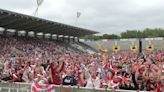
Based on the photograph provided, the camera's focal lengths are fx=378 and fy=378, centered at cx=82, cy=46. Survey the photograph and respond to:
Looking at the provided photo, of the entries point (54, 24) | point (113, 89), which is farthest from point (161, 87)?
point (54, 24)

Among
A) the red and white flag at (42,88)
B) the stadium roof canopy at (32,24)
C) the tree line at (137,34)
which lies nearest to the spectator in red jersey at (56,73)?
the red and white flag at (42,88)

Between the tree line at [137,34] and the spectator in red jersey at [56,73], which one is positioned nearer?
the spectator in red jersey at [56,73]

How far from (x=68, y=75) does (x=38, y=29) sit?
52728mm

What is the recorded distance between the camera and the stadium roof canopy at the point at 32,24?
50431 mm

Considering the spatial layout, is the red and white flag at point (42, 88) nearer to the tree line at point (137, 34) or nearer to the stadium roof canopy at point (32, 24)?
the stadium roof canopy at point (32, 24)

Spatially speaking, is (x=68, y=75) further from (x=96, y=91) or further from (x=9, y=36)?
(x=9, y=36)

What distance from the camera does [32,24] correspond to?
5844cm

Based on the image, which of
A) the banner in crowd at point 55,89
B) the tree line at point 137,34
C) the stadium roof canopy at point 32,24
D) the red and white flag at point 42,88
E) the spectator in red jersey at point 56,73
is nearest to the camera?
the banner in crowd at point 55,89

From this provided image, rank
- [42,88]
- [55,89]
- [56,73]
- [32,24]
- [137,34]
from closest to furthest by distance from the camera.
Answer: [55,89] → [42,88] → [56,73] → [32,24] → [137,34]

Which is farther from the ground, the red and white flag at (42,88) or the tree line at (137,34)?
the tree line at (137,34)

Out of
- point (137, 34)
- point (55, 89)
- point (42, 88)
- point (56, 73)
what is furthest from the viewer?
point (137, 34)

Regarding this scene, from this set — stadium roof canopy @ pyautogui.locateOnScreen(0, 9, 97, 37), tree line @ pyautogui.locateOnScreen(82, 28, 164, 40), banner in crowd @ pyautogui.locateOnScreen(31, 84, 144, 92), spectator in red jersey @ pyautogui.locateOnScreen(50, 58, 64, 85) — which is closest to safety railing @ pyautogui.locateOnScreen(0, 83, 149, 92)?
banner in crowd @ pyautogui.locateOnScreen(31, 84, 144, 92)

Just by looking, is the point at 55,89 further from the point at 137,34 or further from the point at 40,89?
the point at 137,34

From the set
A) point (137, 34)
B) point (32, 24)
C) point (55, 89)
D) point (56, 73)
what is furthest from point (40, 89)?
point (137, 34)
